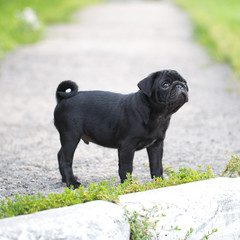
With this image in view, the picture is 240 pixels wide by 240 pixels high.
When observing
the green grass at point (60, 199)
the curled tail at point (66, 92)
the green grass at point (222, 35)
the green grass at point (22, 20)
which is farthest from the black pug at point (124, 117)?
the green grass at point (22, 20)

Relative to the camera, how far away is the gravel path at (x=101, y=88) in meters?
6.02

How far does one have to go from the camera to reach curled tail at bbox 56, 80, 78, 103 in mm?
5055

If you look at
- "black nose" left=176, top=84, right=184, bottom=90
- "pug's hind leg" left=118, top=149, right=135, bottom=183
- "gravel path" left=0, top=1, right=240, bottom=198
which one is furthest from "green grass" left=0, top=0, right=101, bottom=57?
"black nose" left=176, top=84, right=184, bottom=90

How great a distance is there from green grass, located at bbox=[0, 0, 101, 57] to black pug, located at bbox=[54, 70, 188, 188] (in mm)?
8494

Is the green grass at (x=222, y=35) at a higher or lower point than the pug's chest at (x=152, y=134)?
higher

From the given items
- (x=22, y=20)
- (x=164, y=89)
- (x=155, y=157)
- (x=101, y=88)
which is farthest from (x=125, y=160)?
(x=22, y=20)

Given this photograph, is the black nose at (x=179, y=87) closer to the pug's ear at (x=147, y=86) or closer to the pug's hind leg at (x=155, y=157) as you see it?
the pug's ear at (x=147, y=86)

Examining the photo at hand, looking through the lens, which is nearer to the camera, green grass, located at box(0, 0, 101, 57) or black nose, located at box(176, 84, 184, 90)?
black nose, located at box(176, 84, 184, 90)

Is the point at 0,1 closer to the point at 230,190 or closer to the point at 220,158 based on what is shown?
the point at 220,158

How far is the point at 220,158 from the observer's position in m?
6.27

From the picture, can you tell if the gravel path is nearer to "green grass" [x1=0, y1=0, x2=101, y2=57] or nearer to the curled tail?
"green grass" [x1=0, y1=0, x2=101, y2=57]

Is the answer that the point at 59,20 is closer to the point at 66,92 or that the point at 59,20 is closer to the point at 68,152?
the point at 66,92

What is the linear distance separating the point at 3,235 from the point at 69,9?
23277mm

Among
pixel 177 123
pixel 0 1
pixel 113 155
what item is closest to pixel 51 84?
pixel 177 123
